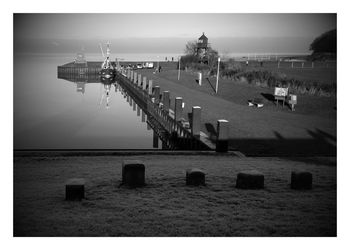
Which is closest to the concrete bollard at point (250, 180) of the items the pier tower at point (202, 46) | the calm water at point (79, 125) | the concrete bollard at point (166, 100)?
the calm water at point (79, 125)

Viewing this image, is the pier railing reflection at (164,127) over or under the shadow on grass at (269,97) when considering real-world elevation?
under

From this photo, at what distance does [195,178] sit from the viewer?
623 centimetres

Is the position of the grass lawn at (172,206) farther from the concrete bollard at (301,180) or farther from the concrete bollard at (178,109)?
the concrete bollard at (178,109)

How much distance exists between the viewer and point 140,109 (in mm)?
27875

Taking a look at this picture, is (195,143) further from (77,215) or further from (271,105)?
(271,105)

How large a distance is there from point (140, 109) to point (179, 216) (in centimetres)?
2303

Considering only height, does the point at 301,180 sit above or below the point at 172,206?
above

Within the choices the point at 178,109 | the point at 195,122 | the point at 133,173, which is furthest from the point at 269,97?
the point at 133,173

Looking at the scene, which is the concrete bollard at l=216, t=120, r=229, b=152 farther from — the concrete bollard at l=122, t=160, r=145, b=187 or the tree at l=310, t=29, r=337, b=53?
the concrete bollard at l=122, t=160, r=145, b=187

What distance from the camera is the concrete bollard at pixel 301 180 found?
6.21m

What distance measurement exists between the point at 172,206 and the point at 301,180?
204cm

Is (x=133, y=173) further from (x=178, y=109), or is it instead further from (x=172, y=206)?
(x=178, y=109)

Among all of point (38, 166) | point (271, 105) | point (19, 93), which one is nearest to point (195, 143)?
point (38, 166)

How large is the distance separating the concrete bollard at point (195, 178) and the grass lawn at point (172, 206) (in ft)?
0.33
